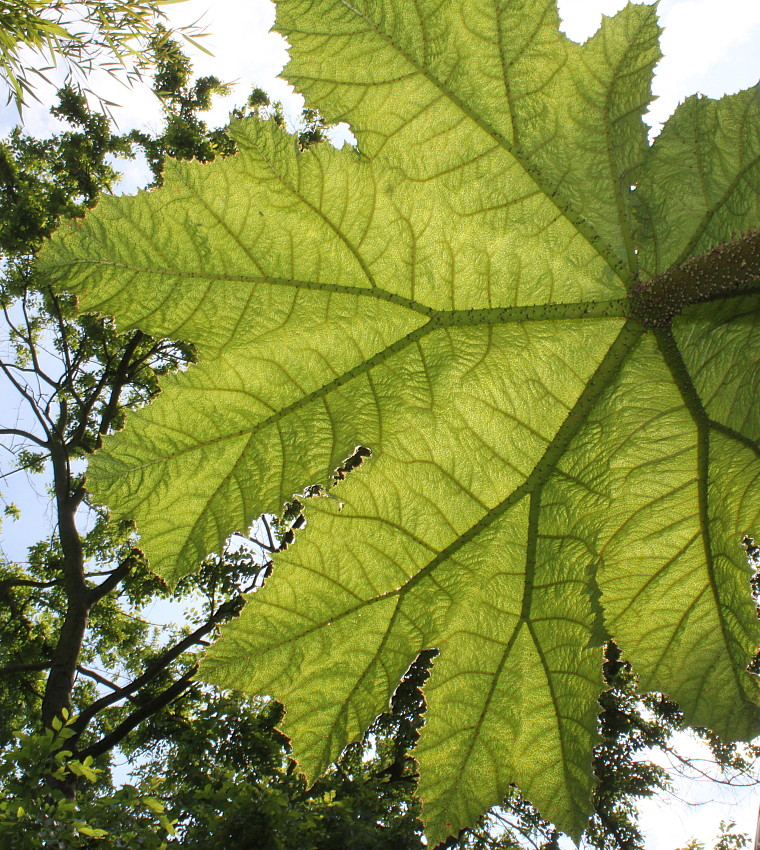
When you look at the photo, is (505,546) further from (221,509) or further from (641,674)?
(221,509)

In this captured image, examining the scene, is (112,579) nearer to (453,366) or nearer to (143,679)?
(143,679)

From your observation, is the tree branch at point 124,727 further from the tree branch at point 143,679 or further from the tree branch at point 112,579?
the tree branch at point 112,579

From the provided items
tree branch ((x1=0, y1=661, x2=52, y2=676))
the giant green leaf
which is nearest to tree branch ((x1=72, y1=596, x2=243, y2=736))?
tree branch ((x1=0, y1=661, x2=52, y2=676))

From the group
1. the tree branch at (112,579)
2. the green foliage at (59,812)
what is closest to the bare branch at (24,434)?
the tree branch at (112,579)

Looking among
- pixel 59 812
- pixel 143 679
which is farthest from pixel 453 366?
pixel 143 679

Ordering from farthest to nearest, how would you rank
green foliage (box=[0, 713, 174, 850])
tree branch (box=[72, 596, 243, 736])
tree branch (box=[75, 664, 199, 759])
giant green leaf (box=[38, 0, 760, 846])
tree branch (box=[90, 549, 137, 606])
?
1. tree branch (box=[90, 549, 137, 606])
2. tree branch (box=[72, 596, 243, 736])
3. tree branch (box=[75, 664, 199, 759])
4. green foliage (box=[0, 713, 174, 850])
5. giant green leaf (box=[38, 0, 760, 846])

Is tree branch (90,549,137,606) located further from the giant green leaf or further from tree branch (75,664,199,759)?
the giant green leaf

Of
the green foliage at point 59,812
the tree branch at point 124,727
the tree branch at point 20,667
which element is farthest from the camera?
the tree branch at point 20,667

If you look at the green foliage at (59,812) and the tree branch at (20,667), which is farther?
the tree branch at (20,667)

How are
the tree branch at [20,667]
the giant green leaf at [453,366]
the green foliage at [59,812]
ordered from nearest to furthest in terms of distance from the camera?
the giant green leaf at [453,366]
the green foliage at [59,812]
the tree branch at [20,667]
